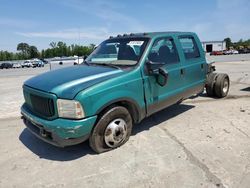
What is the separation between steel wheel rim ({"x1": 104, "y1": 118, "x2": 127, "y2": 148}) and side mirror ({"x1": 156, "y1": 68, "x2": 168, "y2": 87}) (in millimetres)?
1028

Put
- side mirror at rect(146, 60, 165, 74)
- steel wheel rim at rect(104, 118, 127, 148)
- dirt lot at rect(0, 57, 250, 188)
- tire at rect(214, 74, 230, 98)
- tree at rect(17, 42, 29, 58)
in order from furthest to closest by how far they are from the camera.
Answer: tree at rect(17, 42, 29, 58) < tire at rect(214, 74, 230, 98) < side mirror at rect(146, 60, 165, 74) < steel wheel rim at rect(104, 118, 127, 148) < dirt lot at rect(0, 57, 250, 188)

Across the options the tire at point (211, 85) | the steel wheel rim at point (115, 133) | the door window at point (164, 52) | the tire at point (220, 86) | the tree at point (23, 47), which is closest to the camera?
the steel wheel rim at point (115, 133)

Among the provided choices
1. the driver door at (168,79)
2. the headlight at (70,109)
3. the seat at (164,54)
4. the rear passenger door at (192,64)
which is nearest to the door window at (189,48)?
the rear passenger door at (192,64)

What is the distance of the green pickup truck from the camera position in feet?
11.2

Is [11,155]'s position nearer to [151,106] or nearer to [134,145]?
[134,145]

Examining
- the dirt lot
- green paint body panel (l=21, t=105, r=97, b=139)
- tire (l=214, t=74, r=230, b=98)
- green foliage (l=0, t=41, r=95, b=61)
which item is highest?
green foliage (l=0, t=41, r=95, b=61)

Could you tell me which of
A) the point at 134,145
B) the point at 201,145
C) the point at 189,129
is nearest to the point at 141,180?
the point at 134,145

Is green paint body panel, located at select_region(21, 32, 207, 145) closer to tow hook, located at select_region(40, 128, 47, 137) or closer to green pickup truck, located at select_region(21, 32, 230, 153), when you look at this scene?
green pickup truck, located at select_region(21, 32, 230, 153)

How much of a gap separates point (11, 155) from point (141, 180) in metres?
2.26

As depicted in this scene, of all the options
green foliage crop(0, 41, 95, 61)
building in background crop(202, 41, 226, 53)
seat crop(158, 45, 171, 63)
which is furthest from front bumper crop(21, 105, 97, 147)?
building in background crop(202, 41, 226, 53)

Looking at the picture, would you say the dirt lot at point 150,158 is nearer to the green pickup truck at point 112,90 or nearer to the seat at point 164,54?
the green pickup truck at point 112,90

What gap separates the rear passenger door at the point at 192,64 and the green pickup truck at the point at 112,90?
22 millimetres

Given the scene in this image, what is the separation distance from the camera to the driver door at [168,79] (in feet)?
14.4

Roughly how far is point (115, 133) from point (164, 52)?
195cm
